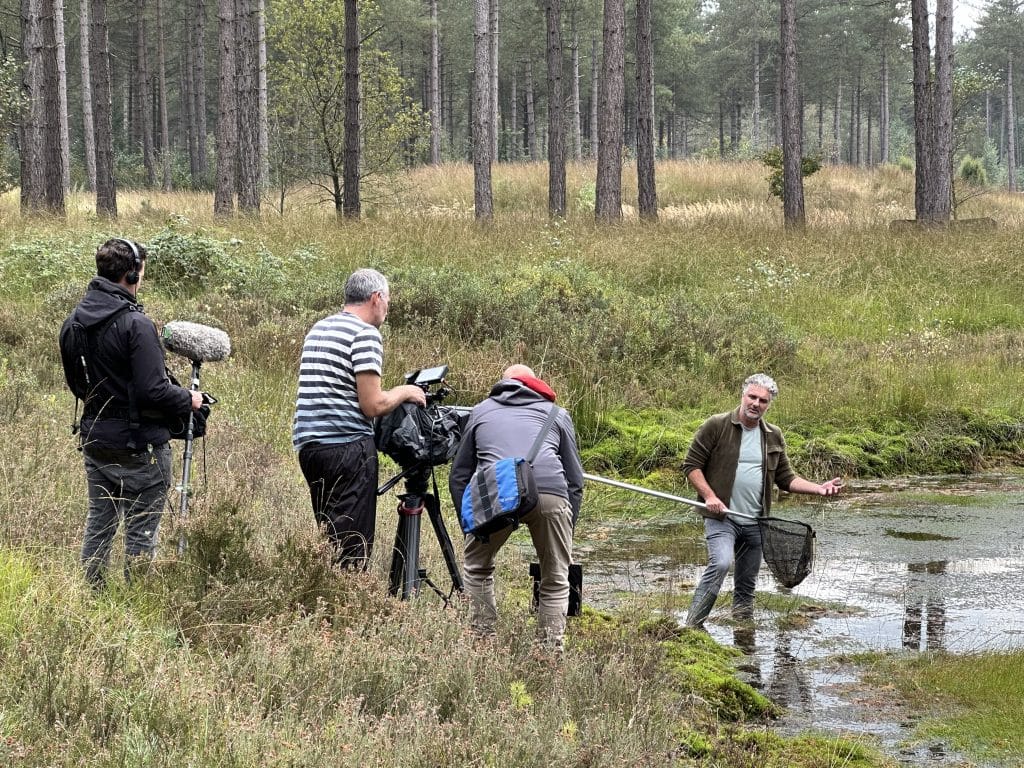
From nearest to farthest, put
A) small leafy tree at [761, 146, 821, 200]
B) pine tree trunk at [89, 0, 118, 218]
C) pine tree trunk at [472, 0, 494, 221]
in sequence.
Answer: pine tree trunk at [472, 0, 494, 221] < pine tree trunk at [89, 0, 118, 218] < small leafy tree at [761, 146, 821, 200]

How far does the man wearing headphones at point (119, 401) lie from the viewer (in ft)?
18.9

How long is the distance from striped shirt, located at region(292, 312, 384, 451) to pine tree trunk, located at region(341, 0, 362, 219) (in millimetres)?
16143

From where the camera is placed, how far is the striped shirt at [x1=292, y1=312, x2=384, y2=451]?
19.3ft

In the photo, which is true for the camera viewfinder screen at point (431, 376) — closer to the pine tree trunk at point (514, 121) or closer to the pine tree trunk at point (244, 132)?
the pine tree trunk at point (244, 132)

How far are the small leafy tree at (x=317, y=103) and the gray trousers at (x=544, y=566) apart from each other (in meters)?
19.3

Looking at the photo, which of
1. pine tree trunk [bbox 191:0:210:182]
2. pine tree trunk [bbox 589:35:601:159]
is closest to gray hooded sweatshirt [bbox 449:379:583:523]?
pine tree trunk [bbox 191:0:210:182]

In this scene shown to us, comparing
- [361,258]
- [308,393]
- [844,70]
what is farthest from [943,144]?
[844,70]

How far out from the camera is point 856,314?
1767 centimetres

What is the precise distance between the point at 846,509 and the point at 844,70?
65835mm

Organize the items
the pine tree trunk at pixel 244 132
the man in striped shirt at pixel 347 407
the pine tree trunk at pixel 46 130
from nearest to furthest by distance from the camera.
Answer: the man in striped shirt at pixel 347 407
the pine tree trunk at pixel 46 130
the pine tree trunk at pixel 244 132

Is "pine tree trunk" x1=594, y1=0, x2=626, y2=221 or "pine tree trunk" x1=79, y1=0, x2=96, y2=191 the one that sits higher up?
"pine tree trunk" x1=79, y1=0, x2=96, y2=191

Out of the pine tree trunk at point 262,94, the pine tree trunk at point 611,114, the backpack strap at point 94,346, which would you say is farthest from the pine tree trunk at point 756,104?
the backpack strap at point 94,346

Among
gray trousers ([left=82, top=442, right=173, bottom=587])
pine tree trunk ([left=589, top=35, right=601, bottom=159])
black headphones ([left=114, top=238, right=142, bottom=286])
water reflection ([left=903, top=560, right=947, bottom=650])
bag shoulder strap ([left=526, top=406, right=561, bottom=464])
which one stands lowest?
water reflection ([left=903, top=560, right=947, bottom=650])

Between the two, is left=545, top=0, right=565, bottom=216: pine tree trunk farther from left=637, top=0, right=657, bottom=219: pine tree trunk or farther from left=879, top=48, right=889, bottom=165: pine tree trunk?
left=879, top=48, right=889, bottom=165: pine tree trunk
